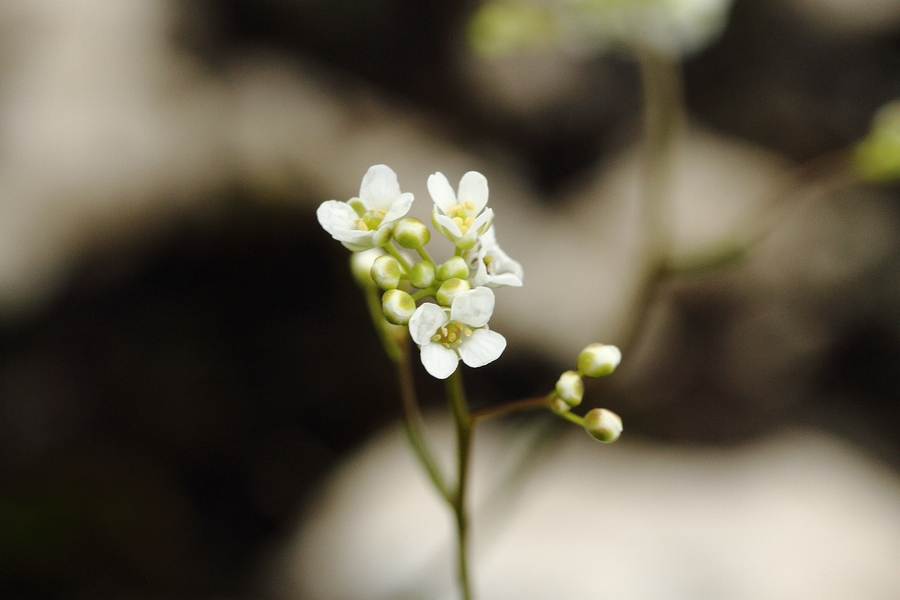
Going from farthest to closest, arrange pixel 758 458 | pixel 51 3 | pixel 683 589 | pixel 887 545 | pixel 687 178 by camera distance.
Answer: pixel 687 178 → pixel 51 3 → pixel 758 458 → pixel 887 545 → pixel 683 589

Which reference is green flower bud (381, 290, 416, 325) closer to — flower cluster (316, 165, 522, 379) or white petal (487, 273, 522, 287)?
flower cluster (316, 165, 522, 379)

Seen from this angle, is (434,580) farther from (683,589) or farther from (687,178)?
(687,178)

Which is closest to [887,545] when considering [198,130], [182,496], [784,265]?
[784,265]

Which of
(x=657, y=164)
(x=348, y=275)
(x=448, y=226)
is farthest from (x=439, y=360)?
(x=348, y=275)

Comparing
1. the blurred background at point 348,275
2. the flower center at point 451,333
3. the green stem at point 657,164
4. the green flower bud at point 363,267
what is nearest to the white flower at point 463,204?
the flower center at point 451,333

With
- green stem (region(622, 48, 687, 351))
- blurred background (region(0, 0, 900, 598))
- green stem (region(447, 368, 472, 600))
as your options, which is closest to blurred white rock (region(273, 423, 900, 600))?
blurred background (region(0, 0, 900, 598))

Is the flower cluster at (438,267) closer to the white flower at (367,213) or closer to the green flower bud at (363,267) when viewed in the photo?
the white flower at (367,213)

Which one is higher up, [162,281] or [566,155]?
[566,155]
